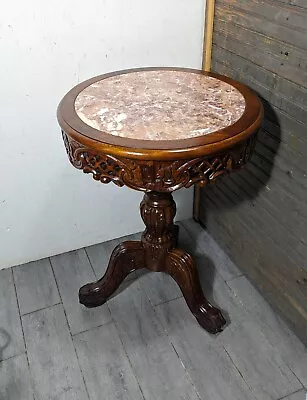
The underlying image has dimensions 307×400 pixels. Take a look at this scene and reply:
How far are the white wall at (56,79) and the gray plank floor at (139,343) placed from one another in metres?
0.18

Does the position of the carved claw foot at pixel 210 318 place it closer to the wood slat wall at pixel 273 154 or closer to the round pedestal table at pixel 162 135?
the round pedestal table at pixel 162 135

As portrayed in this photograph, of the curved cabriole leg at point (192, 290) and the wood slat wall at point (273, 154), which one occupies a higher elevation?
the wood slat wall at point (273, 154)

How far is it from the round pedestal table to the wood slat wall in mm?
124

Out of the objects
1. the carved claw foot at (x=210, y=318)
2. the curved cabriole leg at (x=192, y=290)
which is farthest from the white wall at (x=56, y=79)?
the carved claw foot at (x=210, y=318)

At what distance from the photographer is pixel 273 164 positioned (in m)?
1.36

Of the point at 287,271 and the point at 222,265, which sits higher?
Answer: the point at 287,271

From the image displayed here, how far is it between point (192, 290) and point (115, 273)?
0.85 ft

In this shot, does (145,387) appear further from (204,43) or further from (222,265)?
(204,43)

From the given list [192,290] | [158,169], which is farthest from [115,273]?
[158,169]

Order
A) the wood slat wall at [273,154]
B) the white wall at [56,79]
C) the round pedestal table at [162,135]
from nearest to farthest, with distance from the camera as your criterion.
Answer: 1. the round pedestal table at [162,135]
2. the wood slat wall at [273,154]
3. the white wall at [56,79]

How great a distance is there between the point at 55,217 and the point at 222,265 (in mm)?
651

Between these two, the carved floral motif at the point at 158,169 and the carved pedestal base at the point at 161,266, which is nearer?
the carved floral motif at the point at 158,169

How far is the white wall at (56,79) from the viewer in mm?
1360

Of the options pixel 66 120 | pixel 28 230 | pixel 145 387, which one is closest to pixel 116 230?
pixel 28 230
